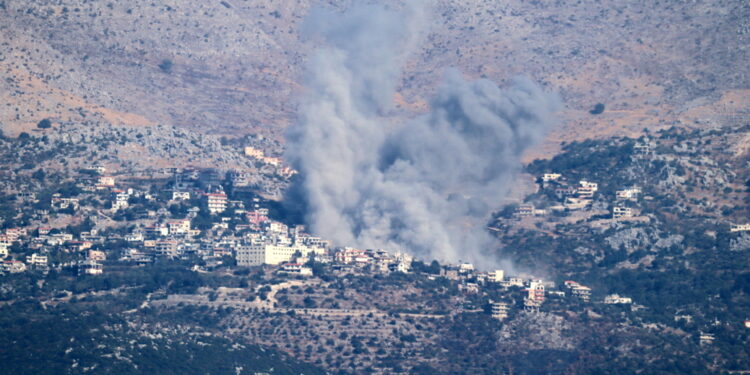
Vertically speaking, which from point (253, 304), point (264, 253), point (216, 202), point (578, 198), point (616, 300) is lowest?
point (253, 304)

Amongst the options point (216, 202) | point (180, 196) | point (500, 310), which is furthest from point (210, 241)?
point (500, 310)

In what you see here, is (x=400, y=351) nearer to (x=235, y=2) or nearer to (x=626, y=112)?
(x=626, y=112)

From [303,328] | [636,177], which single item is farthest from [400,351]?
[636,177]

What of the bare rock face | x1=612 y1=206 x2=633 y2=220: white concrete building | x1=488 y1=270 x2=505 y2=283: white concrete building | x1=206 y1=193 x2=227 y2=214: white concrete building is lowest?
x1=488 y1=270 x2=505 y2=283: white concrete building

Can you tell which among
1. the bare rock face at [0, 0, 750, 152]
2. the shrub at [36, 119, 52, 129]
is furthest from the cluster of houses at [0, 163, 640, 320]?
the bare rock face at [0, 0, 750, 152]

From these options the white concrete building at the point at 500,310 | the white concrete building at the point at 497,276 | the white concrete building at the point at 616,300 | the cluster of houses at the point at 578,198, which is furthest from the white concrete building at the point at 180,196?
the white concrete building at the point at 616,300

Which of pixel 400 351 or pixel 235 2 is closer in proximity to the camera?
pixel 400 351

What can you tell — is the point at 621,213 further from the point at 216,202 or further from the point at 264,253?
the point at 216,202

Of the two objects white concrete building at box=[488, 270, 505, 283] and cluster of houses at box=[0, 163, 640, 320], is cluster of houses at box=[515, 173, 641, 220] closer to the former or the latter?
cluster of houses at box=[0, 163, 640, 320]
